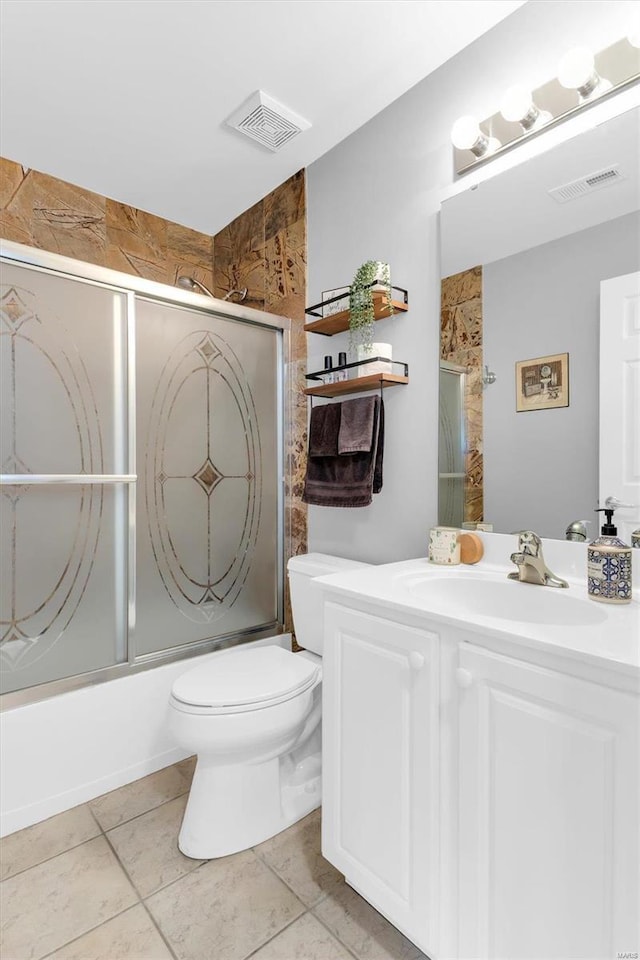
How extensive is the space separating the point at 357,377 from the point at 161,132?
49.6 inches

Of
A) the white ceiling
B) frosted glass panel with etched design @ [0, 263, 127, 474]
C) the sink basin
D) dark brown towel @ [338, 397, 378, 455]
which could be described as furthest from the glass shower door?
the sink basin

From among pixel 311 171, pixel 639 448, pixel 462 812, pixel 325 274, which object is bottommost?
pixel 462 812

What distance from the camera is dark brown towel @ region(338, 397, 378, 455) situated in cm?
174

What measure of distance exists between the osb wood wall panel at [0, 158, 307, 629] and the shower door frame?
43 millimetres

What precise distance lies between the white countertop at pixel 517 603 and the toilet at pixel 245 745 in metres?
0.44

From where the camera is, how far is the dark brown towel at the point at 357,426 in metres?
1.74

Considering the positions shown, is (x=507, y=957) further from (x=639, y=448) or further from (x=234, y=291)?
(x=234, y=291)

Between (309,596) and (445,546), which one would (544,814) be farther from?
(309,596)

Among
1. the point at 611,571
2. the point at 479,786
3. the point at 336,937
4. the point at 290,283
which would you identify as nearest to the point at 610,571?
the point at 611,571

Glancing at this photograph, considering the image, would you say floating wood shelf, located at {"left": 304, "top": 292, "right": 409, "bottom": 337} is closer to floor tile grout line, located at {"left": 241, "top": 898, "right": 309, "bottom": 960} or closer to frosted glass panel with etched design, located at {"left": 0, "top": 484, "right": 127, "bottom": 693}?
frosted glass panel with etched design, located at {"left": 0, "top": 484, "right": 127, "bottom": 693}

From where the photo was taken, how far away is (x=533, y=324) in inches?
54.2

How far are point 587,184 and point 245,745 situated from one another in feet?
5.74

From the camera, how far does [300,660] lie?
5.43 feet

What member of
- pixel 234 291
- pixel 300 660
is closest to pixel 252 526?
pixel 300 660
